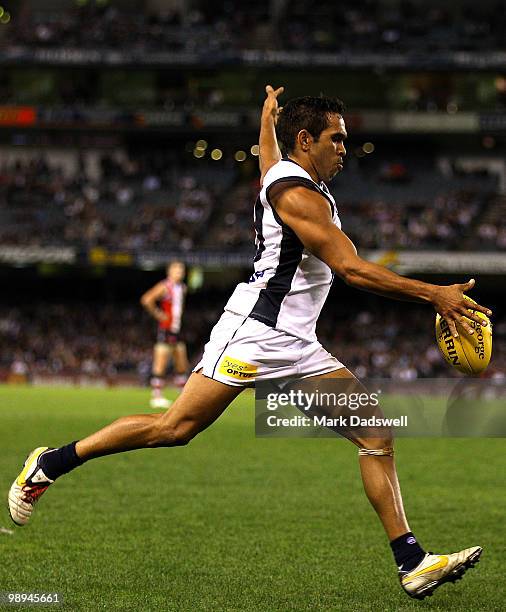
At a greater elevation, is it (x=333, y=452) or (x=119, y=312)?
(x=333, y=452)

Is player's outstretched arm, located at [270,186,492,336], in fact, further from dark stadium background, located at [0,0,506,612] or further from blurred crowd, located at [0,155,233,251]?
blurred crowd, located at [0,155,233,251]

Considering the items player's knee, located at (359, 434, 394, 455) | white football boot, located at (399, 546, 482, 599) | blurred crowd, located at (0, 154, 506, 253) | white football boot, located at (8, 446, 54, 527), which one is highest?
player's knee, located at (359, 434, 394, 455)

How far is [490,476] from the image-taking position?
1090cm

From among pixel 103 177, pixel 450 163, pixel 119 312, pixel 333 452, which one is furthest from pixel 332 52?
pixel 333 452

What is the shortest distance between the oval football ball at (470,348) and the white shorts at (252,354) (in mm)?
753

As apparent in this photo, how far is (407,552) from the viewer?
555cm

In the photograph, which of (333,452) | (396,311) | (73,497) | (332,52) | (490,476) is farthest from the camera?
(332,52)

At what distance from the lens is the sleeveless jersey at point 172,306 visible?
21.3m

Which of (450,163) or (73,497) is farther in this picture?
(450,163)

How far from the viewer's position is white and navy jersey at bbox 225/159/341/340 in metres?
5.65

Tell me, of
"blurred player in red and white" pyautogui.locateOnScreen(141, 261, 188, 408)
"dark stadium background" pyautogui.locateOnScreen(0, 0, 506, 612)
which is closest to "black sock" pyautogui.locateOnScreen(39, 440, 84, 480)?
"blurred player in red and white" pyautogui.locateOnScreen(141, 261, 188, 408)

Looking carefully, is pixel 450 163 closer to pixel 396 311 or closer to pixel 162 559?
pixel 396 311

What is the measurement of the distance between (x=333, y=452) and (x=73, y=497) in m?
4.86

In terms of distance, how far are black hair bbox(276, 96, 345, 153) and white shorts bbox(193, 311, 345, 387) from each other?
3.29 ft
